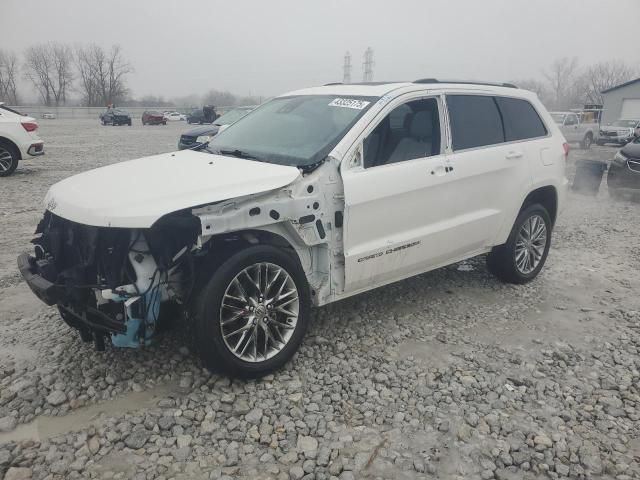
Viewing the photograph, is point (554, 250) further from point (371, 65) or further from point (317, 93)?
point (371, 65)

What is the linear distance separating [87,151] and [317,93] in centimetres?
1554

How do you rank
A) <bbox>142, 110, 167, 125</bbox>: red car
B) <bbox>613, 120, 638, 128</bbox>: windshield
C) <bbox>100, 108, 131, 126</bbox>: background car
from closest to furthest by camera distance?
<bbox>613, 120, 638, 128</bbox>: windshield → <bbox>100, 108, 131, 126</bbox>: background car → <bbox>142, 110, 167, 125</bbox>: red car

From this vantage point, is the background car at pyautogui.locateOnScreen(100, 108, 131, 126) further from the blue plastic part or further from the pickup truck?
the blue plastic part

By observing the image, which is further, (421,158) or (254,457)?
(421,158)

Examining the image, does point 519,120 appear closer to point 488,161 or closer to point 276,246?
point 488,161

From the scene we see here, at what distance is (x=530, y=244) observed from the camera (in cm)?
522

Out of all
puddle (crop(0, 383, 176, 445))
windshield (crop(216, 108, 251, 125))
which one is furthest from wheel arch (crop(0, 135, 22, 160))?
puddle (crop(0, 383, 176, 445))

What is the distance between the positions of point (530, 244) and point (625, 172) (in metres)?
6.87

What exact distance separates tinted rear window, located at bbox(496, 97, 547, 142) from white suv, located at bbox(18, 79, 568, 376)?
0.10 ft

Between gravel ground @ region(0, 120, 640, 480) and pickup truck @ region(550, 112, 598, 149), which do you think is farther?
pickup truck @ region(550, 112, 598, 149)

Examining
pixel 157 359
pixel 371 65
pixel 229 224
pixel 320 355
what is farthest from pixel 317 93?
pixel 371 65

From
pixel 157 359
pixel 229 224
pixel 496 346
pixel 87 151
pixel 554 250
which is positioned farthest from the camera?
pixel 87 151

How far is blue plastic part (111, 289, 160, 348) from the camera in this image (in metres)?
3.03

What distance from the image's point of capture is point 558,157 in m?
5.30
